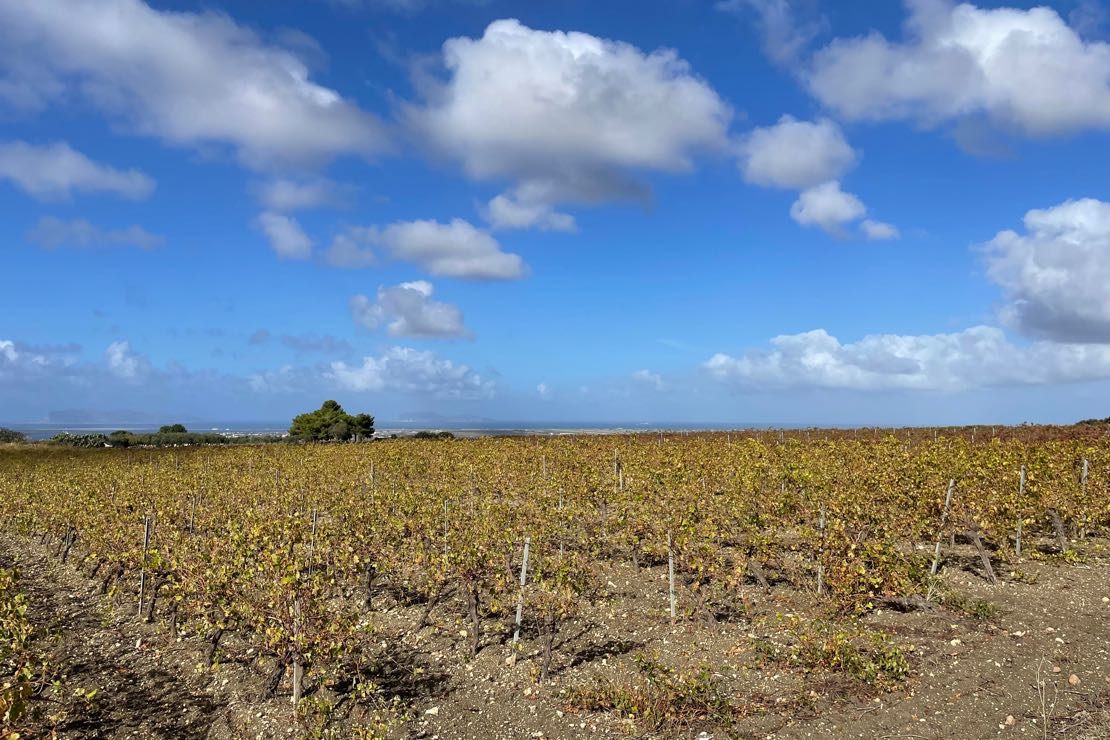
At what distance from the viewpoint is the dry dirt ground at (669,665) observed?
812 centimetres

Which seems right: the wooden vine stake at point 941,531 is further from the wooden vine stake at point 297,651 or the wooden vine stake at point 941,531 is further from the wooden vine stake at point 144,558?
the wooden vine stake at point 144,558

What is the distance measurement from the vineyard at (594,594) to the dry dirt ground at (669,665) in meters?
0.06

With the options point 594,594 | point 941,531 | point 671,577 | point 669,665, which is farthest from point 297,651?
point 941,531

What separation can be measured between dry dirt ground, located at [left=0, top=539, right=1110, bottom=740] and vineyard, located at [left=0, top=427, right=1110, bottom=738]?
0.06 metres

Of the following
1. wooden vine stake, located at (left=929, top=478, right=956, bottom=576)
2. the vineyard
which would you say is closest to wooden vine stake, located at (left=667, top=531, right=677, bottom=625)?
the vineyard

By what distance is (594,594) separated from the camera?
13195 mm

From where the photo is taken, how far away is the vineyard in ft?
28.4

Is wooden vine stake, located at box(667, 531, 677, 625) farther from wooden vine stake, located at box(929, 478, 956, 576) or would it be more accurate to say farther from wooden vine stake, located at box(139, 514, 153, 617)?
wooden vine stake, located at box(139, 514, 153, 617)

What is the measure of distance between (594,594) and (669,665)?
3.62m

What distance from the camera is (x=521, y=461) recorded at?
2917 centimetres

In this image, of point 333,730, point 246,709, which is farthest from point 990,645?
point 246,709

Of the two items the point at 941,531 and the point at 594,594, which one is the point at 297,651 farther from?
the point at 941,531

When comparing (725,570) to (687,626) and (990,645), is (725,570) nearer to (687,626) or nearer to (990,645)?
(687,626)

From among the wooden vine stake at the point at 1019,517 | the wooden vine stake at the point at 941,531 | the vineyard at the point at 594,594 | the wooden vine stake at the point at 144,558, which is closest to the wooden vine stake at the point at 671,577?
the vineyard at the point at 594,594
